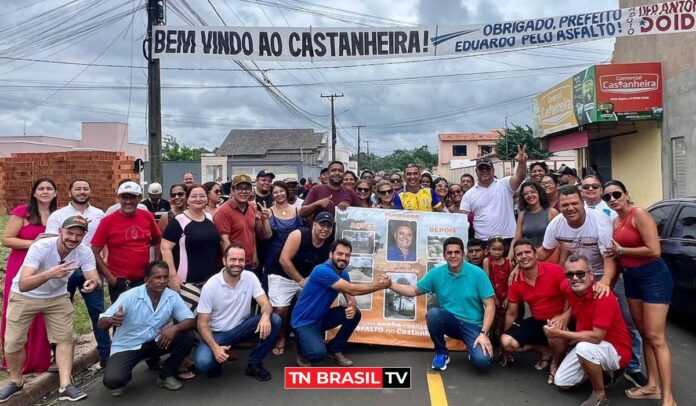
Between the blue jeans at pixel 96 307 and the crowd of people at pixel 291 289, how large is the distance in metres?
0.02

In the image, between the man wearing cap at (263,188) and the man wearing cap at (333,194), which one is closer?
the man wearing cap at (333,194)

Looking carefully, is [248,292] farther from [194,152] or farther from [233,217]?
[194,152]

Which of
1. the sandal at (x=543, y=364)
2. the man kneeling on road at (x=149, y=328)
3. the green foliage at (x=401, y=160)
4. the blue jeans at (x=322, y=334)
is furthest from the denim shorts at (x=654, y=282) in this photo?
the green foliage at (x=401, y=160)

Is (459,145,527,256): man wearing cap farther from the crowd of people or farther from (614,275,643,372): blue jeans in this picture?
(614,275,643,372): blue jeans

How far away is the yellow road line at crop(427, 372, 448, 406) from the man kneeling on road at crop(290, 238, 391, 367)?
0.85 m

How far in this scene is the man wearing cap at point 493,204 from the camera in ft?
21.5

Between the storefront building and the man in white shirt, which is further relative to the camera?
the storefront building

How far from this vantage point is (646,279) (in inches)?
170

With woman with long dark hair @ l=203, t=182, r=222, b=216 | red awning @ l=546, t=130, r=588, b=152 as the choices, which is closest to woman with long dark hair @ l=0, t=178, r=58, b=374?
woman with long dark hair @ l=203, t=182, r=222, b=216

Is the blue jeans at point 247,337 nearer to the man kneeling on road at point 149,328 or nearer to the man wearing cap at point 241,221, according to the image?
the man kneeling on road at point 149,328

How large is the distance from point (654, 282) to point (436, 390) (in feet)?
6.49

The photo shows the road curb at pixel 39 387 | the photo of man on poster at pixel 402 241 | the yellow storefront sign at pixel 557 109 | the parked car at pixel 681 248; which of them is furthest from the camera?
the yellow storefront sign at pixel 557 109

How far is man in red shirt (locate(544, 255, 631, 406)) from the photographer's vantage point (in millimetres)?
4238

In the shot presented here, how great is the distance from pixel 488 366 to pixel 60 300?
13.0 feet
